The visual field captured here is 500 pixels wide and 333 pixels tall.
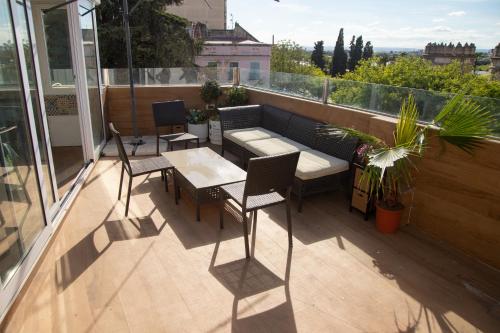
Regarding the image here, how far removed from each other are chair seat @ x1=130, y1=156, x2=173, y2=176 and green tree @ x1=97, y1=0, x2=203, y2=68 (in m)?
11.4

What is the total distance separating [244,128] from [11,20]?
3487 mm

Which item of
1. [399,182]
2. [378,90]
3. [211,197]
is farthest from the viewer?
[378,90]

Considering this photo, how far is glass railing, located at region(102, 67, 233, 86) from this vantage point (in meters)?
6.45

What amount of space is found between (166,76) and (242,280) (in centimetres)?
514

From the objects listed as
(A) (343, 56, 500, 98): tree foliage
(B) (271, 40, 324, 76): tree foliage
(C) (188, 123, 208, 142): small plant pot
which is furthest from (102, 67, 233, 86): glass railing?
(B) (271, 40, 324, 76): tree foliage

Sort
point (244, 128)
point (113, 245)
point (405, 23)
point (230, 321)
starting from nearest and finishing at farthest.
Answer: point (230, 321)
point (113, 245)
point (244, 128)
point (405, 23)

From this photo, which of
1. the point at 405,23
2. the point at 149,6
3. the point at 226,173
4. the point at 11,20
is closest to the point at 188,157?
the point at 226,173

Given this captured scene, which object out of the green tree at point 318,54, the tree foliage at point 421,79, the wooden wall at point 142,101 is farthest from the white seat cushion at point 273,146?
the green tree at point 318,54

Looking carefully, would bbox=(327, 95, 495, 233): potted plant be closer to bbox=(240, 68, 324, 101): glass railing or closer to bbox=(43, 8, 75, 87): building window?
bbox=(240, 68, 324, 101): glass railing

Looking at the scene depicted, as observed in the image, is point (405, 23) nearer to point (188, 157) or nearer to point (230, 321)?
point (188, 157)

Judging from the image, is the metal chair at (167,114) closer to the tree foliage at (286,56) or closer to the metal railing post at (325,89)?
the metal railing post at (325,89)

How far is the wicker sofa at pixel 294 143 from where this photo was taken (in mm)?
3844

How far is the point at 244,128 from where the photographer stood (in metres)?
5.56

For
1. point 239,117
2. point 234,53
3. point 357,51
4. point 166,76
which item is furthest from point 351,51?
point 239,117
